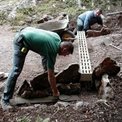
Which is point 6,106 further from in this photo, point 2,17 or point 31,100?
point 2,17

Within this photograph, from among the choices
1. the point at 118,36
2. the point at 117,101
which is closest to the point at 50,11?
the point at 118,36

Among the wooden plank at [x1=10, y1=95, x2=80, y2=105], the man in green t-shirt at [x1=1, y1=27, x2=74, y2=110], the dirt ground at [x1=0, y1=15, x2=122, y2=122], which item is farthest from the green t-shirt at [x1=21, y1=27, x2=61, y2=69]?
the wooden plank at [x1=10, y1=95, x2=80, y2=105]

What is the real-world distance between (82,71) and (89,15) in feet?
13.3

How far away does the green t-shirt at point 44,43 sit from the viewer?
5.39 meters

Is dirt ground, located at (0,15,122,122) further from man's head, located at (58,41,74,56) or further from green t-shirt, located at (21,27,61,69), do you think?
man's head, located at (58,41,74,56)

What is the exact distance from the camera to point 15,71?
232 inches

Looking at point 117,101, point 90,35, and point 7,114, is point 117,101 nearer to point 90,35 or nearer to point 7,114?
point 7,114

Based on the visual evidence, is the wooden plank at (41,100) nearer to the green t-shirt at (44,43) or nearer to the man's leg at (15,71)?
the man's leg at (15,71)

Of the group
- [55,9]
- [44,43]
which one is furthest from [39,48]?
[55,9]

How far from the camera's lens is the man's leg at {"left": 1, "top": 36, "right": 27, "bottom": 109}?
229 inches

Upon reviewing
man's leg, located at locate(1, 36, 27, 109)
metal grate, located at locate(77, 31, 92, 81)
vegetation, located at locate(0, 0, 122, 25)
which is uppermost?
man's leg, located at locate(1, 36, 27, 109)

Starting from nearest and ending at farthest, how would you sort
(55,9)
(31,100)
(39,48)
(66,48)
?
(66,48), (39,48), (31,100), (55,9)

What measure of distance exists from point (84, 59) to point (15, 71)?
2340 mm

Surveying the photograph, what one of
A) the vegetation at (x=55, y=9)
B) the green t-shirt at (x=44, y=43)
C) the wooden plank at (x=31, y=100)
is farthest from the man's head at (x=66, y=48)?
the vegetation at (x=55, y=9)
